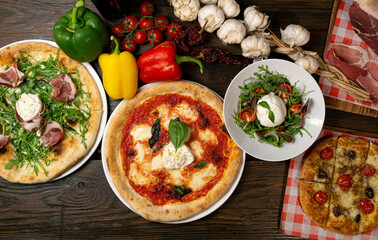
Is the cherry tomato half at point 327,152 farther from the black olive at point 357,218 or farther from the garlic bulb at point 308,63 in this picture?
the garlic bulb at point 308,63

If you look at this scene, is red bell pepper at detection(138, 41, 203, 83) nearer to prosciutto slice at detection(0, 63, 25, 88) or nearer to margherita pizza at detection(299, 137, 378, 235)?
prosciutto slice at detection(0, 63, 25, 88)

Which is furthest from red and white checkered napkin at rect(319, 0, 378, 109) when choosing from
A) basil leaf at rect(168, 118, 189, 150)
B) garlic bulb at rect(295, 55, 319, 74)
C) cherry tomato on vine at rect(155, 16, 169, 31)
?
cherry tomato on vine at rect(155, 16, 169, 31)

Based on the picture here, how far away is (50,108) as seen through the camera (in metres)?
2.97

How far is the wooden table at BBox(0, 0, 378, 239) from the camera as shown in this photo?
10.2ft

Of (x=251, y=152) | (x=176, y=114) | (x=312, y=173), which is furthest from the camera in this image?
(x=312, y=173)

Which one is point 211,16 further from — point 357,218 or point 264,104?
point 357,218

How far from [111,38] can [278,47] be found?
1687 mm

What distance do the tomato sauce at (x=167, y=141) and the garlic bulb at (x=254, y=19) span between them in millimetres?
918

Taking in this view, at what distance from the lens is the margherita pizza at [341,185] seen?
10.5 ft

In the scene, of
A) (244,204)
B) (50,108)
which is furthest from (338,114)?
(50,108)

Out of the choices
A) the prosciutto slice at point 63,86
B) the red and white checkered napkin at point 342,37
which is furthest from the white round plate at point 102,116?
the red and white checkered napkin at point 342,37

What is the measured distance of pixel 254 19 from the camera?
9.57 ft

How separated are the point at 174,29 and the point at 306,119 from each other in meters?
1.57

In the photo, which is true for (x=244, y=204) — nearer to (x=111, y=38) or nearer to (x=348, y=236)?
(x=348, y=236)
